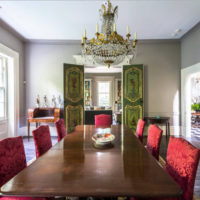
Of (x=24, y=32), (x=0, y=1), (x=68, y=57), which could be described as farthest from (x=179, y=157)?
(x=24, y=32)

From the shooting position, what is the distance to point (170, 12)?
309 centimetres

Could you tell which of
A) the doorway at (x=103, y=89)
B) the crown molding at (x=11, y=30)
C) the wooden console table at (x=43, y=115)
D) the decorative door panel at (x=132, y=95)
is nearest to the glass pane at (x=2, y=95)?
the wooden console table at (x=43, y=115)

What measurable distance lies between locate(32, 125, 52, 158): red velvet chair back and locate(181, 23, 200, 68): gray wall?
4.02 meters

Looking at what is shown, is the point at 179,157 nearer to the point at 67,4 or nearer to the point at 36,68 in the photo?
the point at 67,4

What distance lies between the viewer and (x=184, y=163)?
1124mm

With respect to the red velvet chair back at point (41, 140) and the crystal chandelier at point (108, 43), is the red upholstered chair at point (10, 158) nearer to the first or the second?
the red velvet chair back at point (41, 140)

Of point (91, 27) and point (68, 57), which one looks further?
point (68, 57)

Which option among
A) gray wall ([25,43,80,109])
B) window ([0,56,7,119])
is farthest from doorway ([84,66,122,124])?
window ([0,56,7,119])

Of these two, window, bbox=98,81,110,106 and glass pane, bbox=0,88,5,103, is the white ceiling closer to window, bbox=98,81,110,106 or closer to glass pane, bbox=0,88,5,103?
glass pane, bbox=0,88,5,103

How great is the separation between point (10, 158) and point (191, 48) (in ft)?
15.7

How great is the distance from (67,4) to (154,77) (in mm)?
3281

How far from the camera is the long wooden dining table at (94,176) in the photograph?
0.85 m

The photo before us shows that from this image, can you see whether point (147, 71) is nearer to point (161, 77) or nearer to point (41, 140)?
point (161, 77)

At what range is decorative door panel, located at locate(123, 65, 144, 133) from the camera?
451 cm
